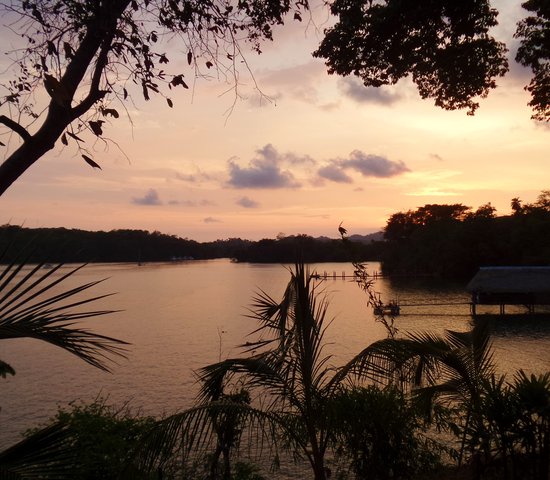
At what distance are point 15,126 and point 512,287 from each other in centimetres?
4044

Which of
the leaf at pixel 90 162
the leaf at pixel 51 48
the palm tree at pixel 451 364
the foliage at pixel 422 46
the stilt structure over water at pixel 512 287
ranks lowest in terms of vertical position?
the stilt structure over water at pixel 512 287

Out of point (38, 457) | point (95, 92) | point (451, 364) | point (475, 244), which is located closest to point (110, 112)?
point (95, 92)

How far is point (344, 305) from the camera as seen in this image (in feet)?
160

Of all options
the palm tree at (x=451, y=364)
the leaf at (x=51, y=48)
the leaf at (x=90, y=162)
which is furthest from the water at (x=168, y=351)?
the leaf at (x=51, y=48)

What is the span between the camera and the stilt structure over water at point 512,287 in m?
38.0

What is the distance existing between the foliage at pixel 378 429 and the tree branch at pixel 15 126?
3.77 meters

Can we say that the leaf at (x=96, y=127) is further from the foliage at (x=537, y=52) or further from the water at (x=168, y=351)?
the foliage at (x=537, y=52)

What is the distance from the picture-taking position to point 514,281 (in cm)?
3875

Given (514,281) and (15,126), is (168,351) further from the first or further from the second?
(514,281)

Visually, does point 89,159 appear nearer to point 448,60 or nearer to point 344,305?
point 448,60

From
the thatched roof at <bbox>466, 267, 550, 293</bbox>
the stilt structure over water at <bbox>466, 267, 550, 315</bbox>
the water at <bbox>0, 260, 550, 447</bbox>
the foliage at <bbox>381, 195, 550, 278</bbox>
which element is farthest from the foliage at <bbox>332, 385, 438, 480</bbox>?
the foliage at <bbox>381, 195, 550, 278</bbox>

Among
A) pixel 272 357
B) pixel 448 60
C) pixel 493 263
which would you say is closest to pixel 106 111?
pixel 272 357

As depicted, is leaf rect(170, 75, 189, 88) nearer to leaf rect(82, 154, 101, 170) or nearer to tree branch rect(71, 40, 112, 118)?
tree branch rect(71, 40, 112, 118)

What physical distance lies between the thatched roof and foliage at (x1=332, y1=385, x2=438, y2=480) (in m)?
34.9
